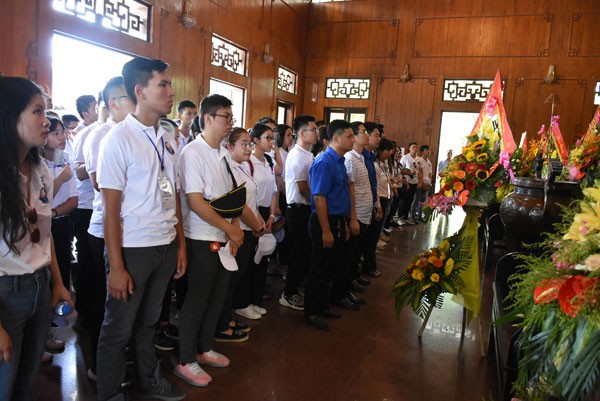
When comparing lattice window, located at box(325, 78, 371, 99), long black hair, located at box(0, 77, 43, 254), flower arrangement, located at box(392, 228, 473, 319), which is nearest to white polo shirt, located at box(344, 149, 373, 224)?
flower arrangement, located at box(392, 228, 473, 319)

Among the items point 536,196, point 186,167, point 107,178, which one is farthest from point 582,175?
point 107,178

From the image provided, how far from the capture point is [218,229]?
213cm

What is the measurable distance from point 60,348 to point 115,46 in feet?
12.2

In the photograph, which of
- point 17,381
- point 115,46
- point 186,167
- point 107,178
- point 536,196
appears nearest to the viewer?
point 17,381

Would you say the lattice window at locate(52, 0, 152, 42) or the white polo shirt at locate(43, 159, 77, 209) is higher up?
the lattice window at locate(52, 0, 152, 42)

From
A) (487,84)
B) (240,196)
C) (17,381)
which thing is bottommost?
(17,381)

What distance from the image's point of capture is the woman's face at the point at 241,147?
8.21 feet

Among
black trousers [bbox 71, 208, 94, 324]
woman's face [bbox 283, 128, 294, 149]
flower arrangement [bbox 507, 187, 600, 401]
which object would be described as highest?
woman's face [bbox 283, 128, 294, 149]

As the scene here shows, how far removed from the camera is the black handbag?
6.82 feet

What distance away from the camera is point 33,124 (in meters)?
1.35

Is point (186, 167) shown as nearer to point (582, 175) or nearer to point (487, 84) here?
point (582, 175)

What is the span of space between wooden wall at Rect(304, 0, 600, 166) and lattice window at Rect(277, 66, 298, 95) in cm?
52

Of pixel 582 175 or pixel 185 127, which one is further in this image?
pixel 185 127

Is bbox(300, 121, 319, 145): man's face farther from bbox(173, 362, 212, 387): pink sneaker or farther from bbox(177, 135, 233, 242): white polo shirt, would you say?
bbox(173, 362, 212, 387): pink sneaker
